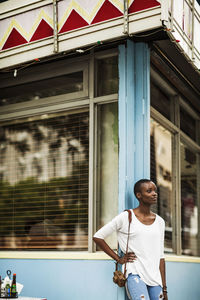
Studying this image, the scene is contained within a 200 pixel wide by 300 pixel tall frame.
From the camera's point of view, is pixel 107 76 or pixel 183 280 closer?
pixel 107 76

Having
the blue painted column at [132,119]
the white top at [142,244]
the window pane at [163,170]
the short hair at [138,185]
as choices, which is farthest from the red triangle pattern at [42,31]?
the white top at [142,244]

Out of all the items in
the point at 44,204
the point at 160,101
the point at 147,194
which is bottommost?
the point at 44,204

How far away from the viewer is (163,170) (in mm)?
8039

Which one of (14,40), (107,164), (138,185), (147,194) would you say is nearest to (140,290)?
(147,194)

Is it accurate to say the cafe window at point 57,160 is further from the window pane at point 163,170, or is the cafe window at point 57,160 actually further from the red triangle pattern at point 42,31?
the window pane at point 163,170

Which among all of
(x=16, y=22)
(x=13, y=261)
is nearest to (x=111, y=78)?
(x=16, y=22)

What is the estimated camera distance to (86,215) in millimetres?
6785

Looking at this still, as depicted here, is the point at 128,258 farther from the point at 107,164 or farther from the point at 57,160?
the point at 57,160

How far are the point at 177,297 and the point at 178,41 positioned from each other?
3.73m

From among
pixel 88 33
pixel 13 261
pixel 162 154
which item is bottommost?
pixel 13 261

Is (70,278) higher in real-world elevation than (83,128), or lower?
lower

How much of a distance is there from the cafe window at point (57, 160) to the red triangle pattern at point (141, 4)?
1.05 metres

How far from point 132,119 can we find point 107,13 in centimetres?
134

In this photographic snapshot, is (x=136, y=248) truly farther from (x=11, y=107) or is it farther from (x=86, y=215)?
(x=11, y=107)
